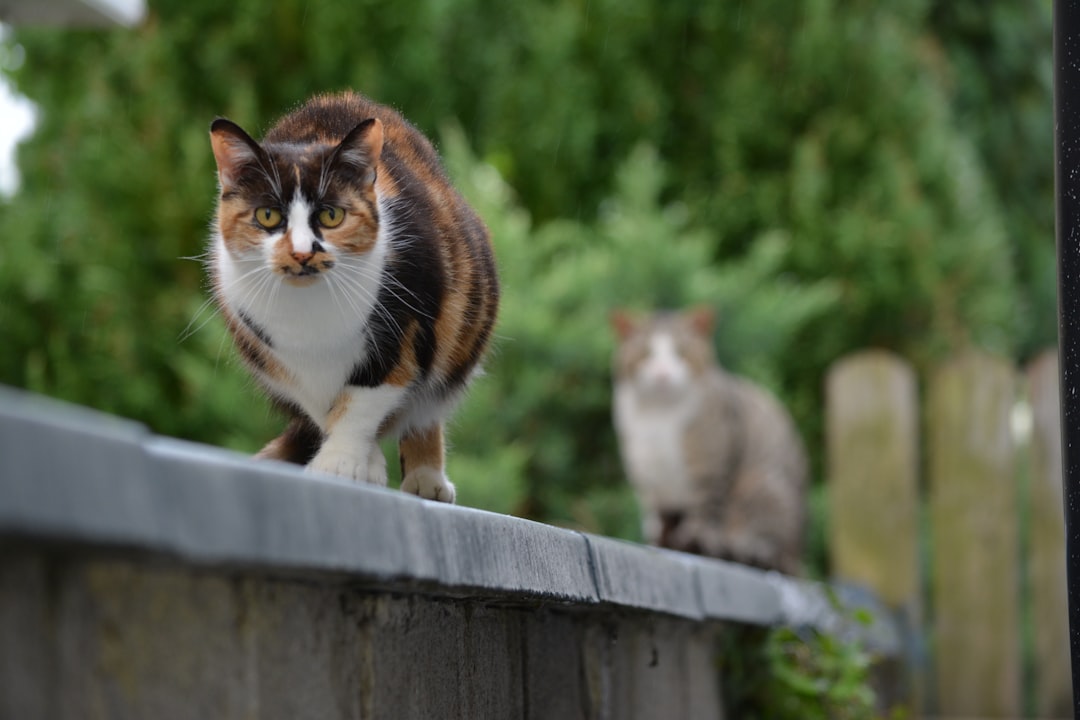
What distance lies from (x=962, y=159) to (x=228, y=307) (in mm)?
6849

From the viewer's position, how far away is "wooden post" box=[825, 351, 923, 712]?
15.2ft

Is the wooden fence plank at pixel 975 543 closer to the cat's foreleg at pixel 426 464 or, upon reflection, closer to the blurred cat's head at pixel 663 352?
the blurred cat's head at pixel 663 352

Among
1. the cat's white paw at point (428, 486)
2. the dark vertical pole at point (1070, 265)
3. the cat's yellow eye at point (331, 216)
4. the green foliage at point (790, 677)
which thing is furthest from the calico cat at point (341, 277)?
the green foliage at point (790, 677)

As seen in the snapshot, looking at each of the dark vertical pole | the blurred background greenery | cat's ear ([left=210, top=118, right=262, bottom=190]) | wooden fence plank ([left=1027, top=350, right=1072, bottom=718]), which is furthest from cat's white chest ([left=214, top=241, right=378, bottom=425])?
wooden fence plank ([left=1027, top=350, right=1072, bottom=718])

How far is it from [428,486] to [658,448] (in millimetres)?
→ 3256

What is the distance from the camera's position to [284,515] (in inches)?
32.7

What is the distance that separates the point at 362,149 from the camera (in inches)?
59.7

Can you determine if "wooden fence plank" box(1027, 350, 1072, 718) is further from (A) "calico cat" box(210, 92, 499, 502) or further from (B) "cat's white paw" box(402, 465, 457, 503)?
(A) "calico cat" box(210, 92, 499, 502)

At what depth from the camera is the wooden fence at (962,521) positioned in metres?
4.67

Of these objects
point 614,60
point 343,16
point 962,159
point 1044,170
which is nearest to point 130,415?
point 343,16

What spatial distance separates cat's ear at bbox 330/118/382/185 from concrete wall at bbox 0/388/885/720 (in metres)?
0.46

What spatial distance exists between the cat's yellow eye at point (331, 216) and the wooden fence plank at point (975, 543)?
370 cm

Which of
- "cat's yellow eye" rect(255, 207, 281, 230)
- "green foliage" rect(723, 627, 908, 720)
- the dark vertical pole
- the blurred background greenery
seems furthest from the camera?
Result: the blurred background greenery

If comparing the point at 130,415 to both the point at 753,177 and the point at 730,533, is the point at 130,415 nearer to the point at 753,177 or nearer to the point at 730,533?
the point at 730,533
